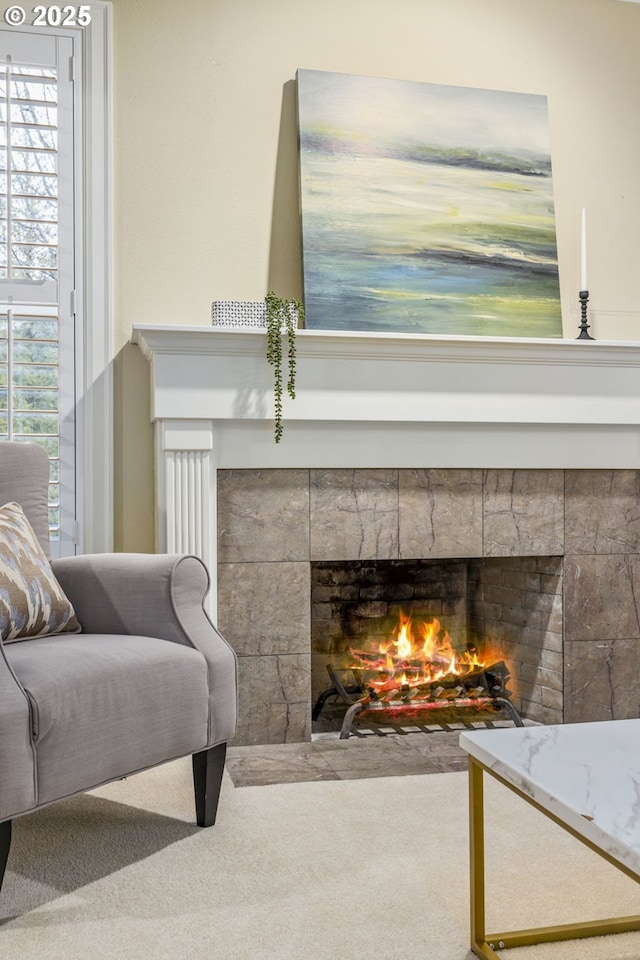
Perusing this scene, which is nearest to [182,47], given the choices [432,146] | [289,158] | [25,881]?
[289,158]

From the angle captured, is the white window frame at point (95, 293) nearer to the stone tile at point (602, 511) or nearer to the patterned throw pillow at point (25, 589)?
the patterned throw pillow at point (25, 589)

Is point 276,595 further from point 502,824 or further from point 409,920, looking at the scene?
point 409,920

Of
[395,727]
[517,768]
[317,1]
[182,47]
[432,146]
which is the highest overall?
[317,1]

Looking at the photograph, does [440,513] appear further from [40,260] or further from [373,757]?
[40,260]

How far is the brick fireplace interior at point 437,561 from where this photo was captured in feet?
9.16

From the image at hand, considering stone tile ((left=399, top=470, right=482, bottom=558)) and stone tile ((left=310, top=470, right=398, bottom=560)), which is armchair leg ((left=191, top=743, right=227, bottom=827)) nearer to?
stone tile ((left=310, top=470, right=398, bottom=560))

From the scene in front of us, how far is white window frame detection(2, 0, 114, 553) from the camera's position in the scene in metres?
2.92

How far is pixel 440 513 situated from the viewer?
292 centimetres

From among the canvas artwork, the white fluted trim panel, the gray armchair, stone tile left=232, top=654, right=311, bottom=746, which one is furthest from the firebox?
the gray armchair

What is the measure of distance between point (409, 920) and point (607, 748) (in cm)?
51

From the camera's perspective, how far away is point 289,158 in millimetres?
3055

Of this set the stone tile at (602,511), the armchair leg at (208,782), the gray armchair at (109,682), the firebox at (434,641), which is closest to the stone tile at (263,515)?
the firebox at (434,641)

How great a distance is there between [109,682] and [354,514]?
4.02ft

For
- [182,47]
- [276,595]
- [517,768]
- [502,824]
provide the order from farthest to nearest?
[182,47]
[276,595]
[502,824]
[517,768]
